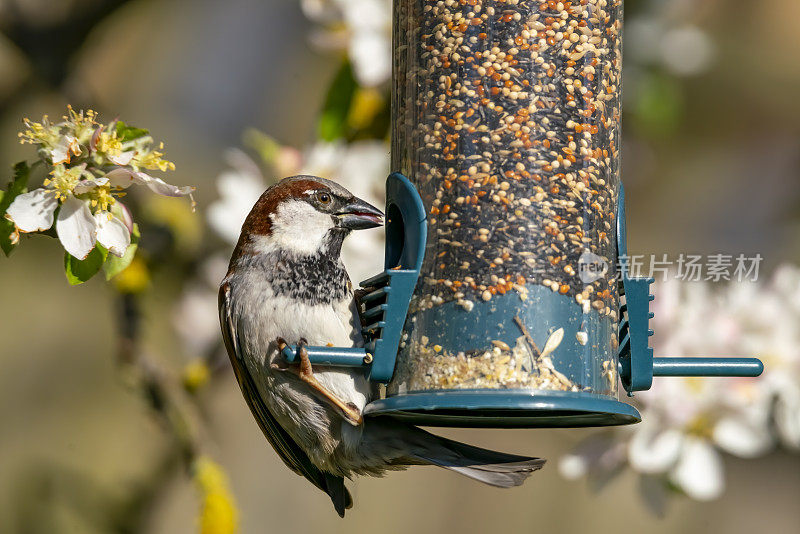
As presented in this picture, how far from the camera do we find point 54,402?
5.87 metres

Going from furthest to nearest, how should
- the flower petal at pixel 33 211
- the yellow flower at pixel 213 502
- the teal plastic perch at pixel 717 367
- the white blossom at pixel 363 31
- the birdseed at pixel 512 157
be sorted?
the white blossom at pixel 363 31, the yellow flower at pixel 213 502, the birdseed at pixel 512 157, the teal plastic perch at pixel 717 367, the flower petal at pixel 33 211

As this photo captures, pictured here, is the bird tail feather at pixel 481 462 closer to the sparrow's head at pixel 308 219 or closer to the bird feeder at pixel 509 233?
the bird feeder at pixel 509 233

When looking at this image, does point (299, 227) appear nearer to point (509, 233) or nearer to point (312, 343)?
point (312, 343)

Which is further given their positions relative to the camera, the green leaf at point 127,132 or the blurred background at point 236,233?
the blurred background at point 236,233

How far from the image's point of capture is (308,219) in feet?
11.7

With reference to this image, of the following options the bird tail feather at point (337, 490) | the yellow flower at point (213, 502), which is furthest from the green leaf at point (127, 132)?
the yellow flower at point (213, 502)

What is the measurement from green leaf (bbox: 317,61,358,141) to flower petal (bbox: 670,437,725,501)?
5.16ft

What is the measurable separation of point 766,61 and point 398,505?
3.21m

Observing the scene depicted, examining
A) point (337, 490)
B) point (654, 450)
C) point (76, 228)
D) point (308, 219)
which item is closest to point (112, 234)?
point (76, 228)

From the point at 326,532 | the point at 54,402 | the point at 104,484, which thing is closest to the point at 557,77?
the point at 104,484

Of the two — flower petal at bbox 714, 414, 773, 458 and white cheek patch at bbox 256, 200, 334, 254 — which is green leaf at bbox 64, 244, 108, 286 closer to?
white cheek patch at bbox 256, 200, 334, 254

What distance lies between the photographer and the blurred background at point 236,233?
165 inches

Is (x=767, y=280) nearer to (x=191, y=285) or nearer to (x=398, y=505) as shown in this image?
(x=191, y=285)

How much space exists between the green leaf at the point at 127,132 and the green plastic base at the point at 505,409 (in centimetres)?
92
